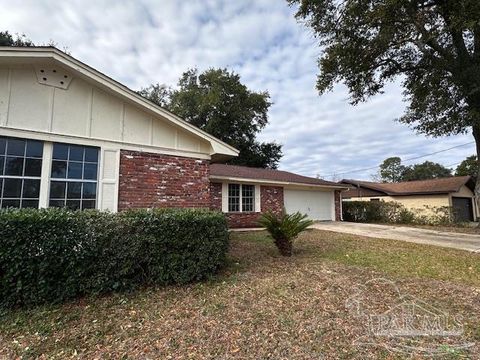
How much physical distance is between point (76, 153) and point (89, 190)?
94cm

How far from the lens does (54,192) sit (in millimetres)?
6035

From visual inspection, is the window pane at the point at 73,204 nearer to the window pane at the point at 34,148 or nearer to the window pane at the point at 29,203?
the window pane at the point at 29,203

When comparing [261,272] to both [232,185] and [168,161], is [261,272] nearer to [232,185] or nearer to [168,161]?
[168,161]

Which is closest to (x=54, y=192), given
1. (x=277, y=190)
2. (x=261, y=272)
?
(x=261, y=272)

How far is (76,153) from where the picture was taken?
6.34 m

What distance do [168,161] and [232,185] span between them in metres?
6.77

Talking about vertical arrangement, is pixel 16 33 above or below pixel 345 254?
above

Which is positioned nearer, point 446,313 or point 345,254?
point 446,313

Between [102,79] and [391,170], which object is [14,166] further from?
[391,170]

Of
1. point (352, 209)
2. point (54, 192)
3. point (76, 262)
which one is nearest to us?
point (76, 262)

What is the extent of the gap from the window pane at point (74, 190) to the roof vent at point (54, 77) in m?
2.30

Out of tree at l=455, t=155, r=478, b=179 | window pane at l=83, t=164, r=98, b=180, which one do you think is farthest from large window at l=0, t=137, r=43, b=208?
tree at l=455, t=155, r=478, b=179

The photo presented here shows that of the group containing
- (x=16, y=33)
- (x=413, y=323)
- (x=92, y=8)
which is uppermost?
(x=16, y=33)

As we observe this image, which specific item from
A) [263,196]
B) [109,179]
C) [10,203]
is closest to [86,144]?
[109,179]
